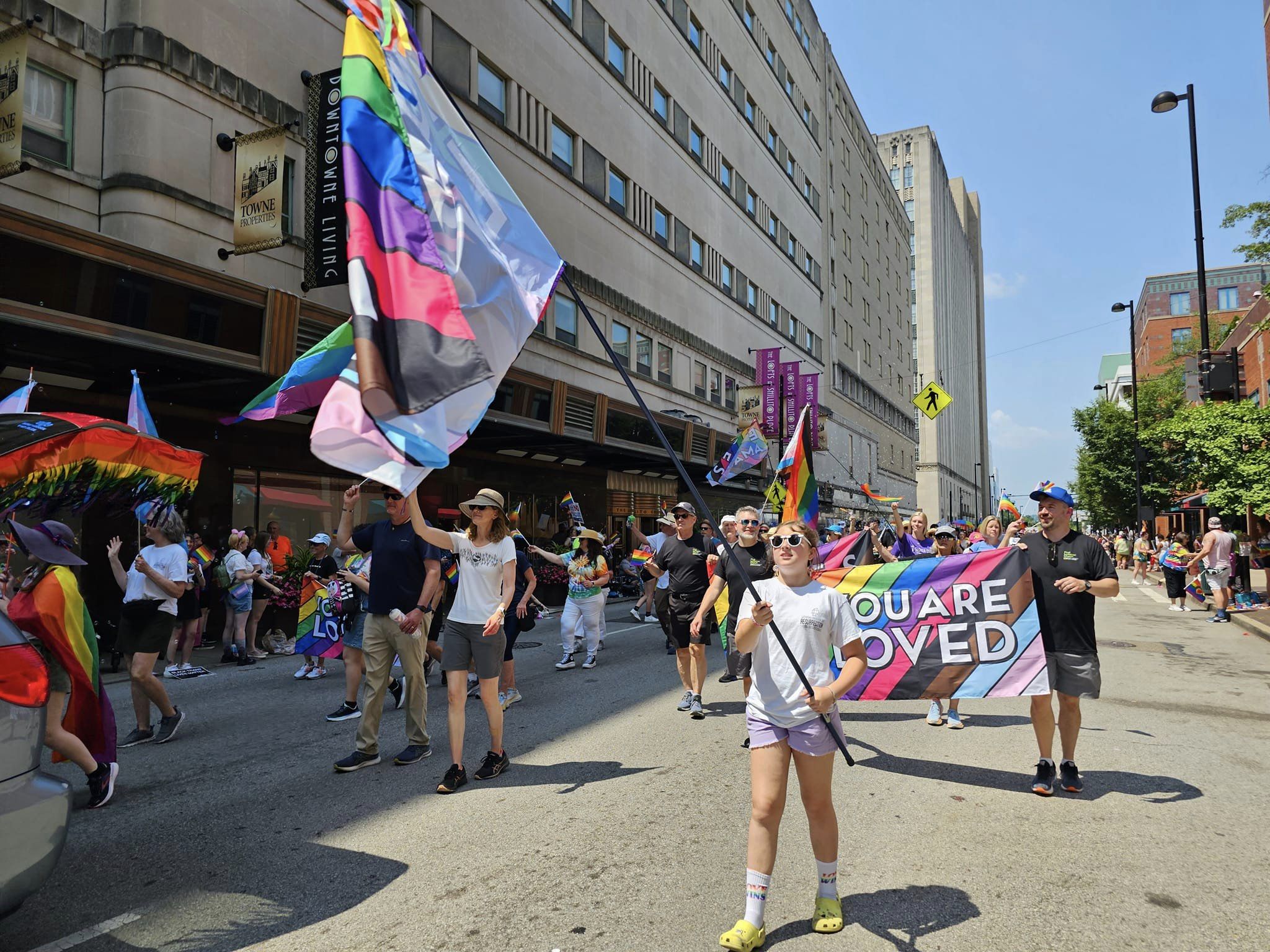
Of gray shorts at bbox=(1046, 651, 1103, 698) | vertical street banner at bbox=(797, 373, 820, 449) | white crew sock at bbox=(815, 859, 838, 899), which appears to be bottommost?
white crew sock at bbox=(815, 859, 838, 899)

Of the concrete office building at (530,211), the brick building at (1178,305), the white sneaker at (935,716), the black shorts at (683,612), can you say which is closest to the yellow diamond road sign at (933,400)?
the concrete office building at (530,211)

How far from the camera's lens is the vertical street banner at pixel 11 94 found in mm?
10789

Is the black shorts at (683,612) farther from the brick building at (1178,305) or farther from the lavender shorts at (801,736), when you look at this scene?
the brick building at (1178,305)

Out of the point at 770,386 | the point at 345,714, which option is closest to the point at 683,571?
the point at 345,714

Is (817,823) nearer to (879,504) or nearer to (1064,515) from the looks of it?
(1064,515)

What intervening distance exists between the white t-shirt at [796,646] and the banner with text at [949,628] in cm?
246

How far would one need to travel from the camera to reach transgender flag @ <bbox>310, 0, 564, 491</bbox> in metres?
3.49

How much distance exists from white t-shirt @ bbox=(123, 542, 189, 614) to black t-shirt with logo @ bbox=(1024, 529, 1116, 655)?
21.3ft

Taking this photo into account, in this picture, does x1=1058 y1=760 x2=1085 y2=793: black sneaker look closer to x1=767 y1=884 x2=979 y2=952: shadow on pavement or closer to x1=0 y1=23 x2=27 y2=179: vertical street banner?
x1=767 y1=884 x2=979 y2=952: shadow on pavement

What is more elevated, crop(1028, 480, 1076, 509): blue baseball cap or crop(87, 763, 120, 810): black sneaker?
crop(1028, 480, 1076, 509): blue baseball cap

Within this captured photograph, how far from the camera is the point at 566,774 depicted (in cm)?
622

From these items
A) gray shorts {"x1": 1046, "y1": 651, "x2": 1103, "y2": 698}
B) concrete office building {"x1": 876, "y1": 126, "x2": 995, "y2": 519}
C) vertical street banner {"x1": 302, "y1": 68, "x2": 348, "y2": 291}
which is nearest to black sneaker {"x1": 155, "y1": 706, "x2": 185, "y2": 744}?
gray shorts {"x1": 1046, "y1": 651, "x2": 1103, "y2": 698}

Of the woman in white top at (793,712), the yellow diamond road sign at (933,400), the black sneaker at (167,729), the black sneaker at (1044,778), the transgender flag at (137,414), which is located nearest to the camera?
the woman in white top at (793,712)

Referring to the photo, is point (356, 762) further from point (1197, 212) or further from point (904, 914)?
point (1197, 212)
